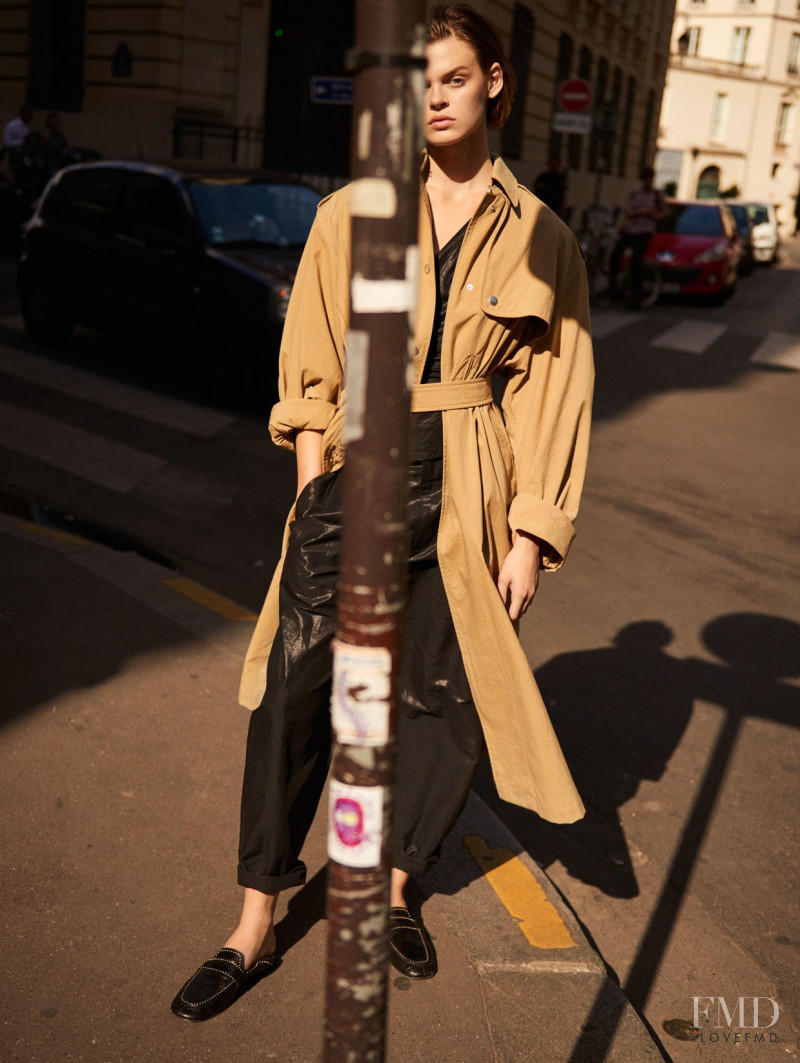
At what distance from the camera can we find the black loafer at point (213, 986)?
2381 mm

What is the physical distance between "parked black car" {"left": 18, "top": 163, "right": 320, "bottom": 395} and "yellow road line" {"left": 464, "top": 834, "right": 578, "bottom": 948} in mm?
5560

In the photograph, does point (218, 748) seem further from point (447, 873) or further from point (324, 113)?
point (324, 113)

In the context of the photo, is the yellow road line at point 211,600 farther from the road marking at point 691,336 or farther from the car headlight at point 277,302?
the road marking at point 691,336

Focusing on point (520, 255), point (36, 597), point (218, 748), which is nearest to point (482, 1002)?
point (218, 748)

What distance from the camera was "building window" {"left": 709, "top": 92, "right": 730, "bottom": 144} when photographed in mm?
65938

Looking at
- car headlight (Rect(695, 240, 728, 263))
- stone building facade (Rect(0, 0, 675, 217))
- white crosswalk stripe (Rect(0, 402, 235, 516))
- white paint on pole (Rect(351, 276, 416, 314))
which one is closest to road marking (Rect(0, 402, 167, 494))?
white crosswalk stripe (Rect(0, 402, 235, 516))

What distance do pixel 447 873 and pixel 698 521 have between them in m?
→ 4.25

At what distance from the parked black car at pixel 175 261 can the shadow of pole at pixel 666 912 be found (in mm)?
5076

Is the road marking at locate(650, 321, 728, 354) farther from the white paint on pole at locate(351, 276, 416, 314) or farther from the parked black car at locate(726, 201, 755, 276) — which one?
the white paint on pole at locate(351, 276, 416, 314)

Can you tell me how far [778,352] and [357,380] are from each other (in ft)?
45.8

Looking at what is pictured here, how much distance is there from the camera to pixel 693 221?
20.2m

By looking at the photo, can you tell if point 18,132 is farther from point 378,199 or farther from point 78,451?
point 378,199

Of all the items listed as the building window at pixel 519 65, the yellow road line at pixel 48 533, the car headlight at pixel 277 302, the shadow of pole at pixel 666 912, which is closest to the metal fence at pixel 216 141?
the building window at pixel 519 65

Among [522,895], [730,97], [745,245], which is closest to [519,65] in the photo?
[745,245]
